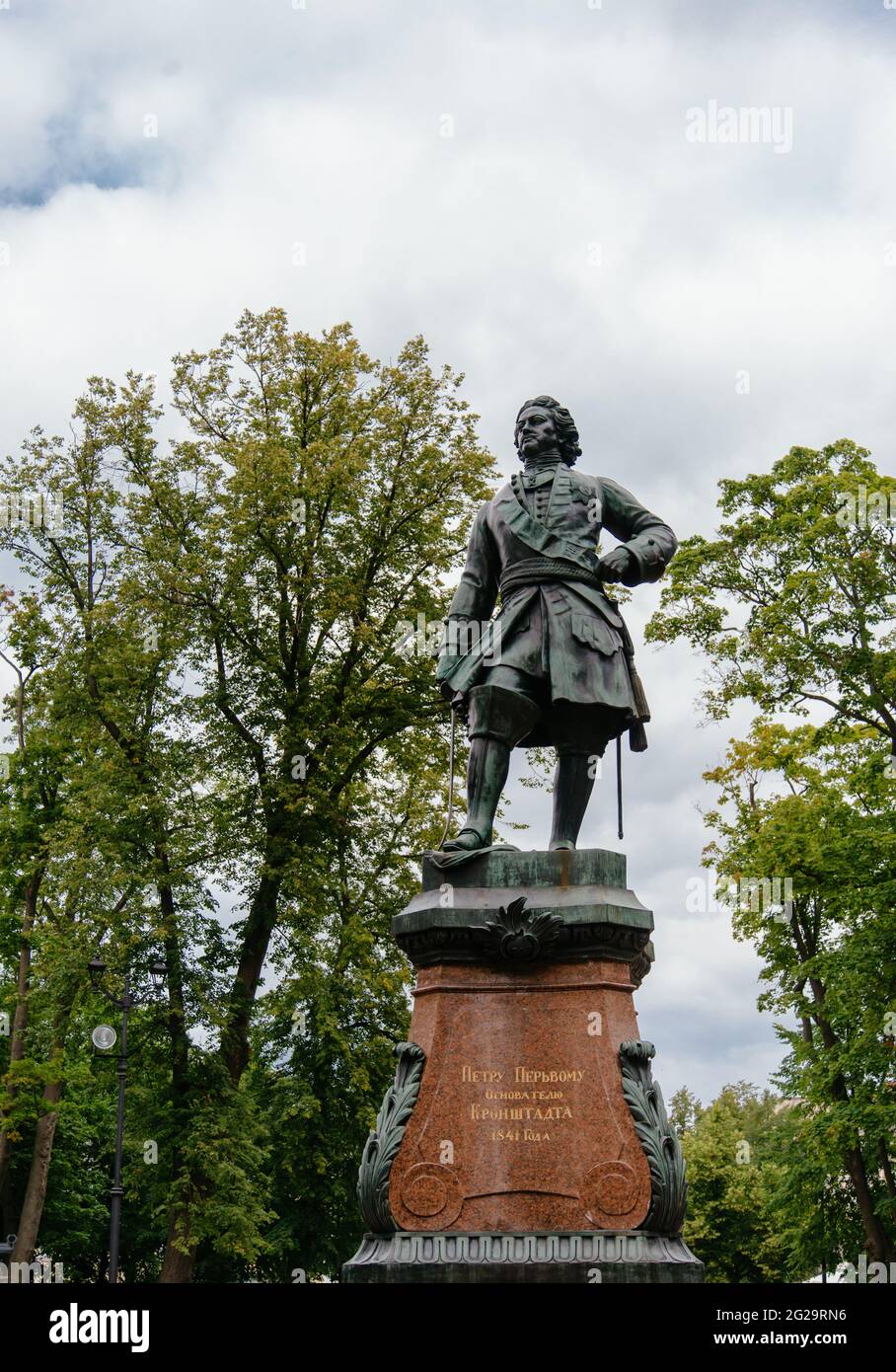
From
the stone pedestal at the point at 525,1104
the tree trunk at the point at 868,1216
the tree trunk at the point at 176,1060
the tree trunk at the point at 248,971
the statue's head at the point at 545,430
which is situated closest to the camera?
the stone pedestal at the point at 525,1104

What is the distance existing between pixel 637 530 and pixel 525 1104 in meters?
3.54

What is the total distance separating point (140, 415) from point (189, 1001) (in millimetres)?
9299

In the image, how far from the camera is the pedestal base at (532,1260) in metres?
6.77

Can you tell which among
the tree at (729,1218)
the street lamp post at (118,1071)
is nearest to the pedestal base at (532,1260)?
the street lamp post at (118,1071)

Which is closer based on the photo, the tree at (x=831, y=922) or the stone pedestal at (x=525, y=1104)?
the stone pedestal at (x=525, y=1104)

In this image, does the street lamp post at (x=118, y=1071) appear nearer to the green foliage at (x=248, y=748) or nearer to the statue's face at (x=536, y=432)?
the green foliage at (x=248, y=748)

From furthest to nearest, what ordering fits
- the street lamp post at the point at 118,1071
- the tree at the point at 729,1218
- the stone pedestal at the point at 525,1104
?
the tree at the point at 729,1218
the street lamp post at the point at 118,1071
the stone pedestal at the point at 525,1104

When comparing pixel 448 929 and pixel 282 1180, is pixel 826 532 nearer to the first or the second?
pixel 282 1180

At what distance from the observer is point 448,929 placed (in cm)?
756

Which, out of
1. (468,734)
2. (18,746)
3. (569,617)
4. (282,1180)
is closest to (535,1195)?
(468,734)

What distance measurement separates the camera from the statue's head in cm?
914

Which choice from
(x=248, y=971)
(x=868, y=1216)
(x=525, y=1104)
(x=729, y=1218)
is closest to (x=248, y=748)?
(x=248, y=971)

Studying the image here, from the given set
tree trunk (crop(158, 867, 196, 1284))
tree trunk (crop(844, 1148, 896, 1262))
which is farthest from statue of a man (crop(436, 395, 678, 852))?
tree trunk (crop(844, 1148, 896, 1262))

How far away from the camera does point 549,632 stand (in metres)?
8.47
